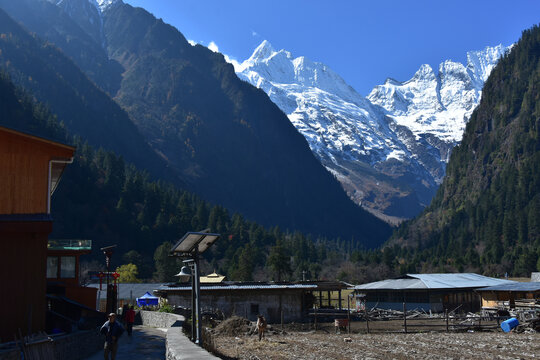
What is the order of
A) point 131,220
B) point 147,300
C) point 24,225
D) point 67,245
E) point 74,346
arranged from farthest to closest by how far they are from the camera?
point 131,220 → point 147,300 → point 67,245 → point 24,225 → point 74,346

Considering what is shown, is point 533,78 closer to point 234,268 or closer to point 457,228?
point 457,228

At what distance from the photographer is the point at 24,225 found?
2128 cm

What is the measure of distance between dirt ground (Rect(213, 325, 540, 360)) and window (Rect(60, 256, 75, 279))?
9702mm

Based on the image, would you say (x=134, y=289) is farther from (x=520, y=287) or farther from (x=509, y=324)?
(x=509, y=324)

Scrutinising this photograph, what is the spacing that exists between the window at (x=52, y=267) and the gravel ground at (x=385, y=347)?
10.5 m

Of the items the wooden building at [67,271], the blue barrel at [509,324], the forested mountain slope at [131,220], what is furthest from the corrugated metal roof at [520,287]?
the forested mountain slope at [131,220]

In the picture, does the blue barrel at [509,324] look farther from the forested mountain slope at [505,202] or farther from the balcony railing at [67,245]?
the forested mountain slope at [505,202]

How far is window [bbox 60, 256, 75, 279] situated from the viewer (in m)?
33.9

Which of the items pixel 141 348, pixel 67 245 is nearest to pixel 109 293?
pixel 67 245

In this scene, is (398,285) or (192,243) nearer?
(192,243)

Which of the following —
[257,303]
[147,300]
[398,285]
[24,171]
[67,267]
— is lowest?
[147,300]

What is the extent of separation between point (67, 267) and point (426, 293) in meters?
38.9

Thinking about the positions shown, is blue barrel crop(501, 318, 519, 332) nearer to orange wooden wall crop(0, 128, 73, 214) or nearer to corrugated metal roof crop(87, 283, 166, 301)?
orange wooden wall crop(0, 128, 73, 214)

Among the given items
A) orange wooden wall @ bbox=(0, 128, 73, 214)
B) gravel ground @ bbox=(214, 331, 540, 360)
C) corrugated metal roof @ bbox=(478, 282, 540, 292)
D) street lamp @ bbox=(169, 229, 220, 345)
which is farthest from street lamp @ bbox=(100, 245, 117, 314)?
corrugated metal roof @ bbox=(478, 282, 540, 292)
